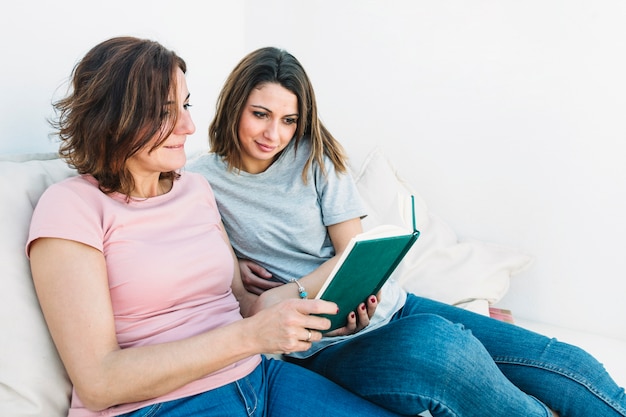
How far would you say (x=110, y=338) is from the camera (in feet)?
3.03

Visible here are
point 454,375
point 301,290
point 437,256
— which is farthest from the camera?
point 437,256

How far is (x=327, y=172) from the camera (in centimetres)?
142

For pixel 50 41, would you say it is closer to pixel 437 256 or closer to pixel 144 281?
pixel 144 281

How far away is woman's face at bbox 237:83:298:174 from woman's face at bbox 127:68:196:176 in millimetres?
267

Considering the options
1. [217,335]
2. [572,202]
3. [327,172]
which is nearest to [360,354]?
[217,335]

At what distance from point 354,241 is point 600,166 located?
1.32m

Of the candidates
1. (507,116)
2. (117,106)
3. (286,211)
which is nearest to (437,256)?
(507,116)

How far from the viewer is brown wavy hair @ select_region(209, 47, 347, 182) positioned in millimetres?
1375

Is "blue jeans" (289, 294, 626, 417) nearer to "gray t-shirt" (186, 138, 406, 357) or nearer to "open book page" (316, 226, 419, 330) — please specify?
"open book page" (316, 226, 419, 330)

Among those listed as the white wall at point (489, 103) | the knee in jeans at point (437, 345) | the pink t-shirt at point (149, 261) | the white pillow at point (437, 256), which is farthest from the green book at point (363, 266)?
the white wall at point (489, 103)

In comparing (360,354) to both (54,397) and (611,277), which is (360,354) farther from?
(611,277)

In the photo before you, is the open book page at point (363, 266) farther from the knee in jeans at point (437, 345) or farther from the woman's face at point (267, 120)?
the woman's face at point (267, 120)

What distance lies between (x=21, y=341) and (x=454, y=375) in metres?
0.72

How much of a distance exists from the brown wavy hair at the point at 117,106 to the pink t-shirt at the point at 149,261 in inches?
2.1
